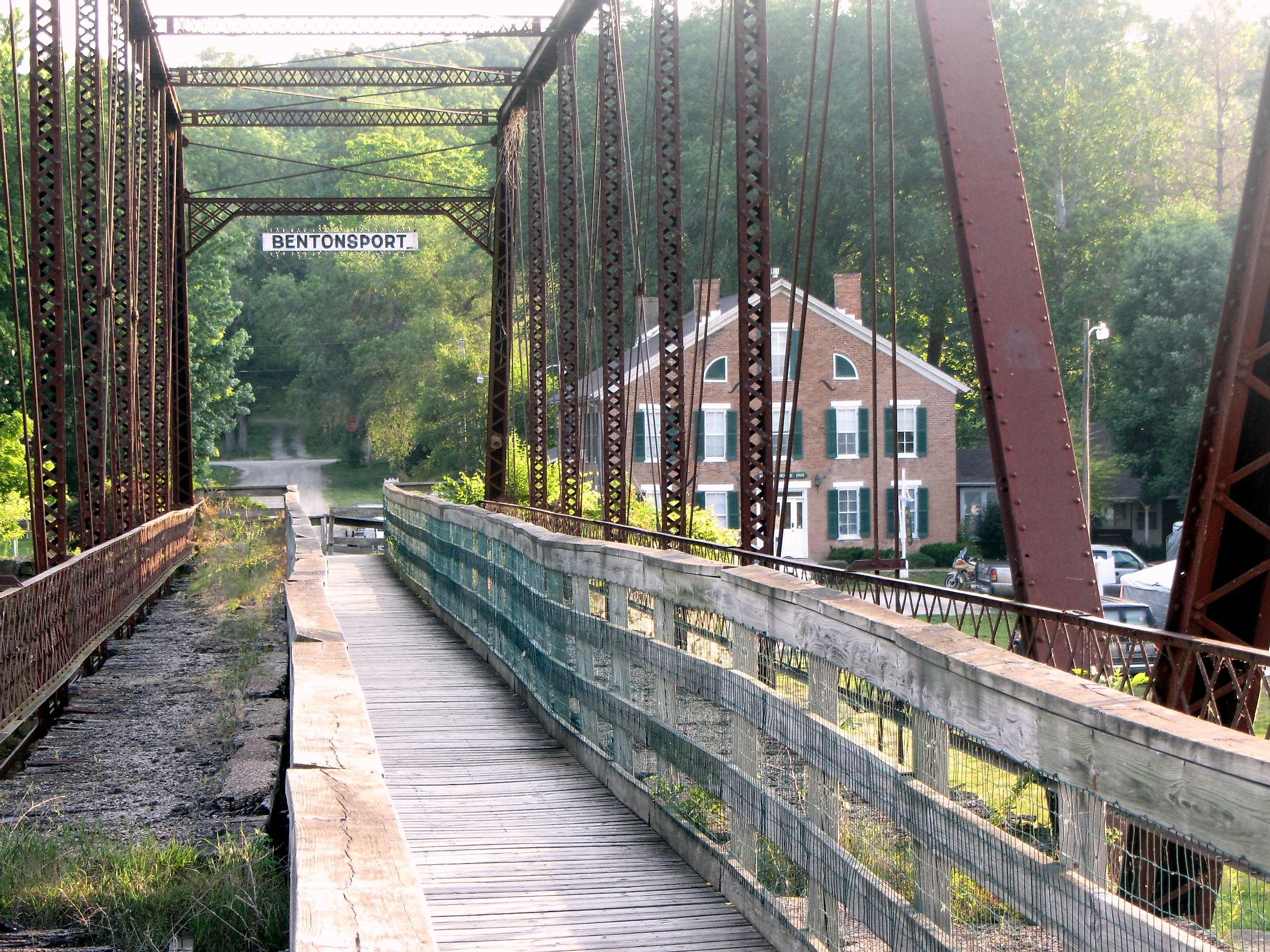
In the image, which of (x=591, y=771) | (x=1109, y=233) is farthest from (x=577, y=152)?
(x=1109, y=233)

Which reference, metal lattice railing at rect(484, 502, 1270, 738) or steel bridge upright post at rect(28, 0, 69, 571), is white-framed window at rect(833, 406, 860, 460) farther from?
metal lattice railing at rect(484, 502, 1270, 738)

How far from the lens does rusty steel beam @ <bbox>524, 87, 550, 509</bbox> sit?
23484mm

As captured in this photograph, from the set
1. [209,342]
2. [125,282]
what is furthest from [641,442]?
[125,282]

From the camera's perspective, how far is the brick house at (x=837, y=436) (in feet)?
151

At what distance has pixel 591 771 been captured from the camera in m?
7.50

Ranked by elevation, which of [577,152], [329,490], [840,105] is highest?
[840,105]

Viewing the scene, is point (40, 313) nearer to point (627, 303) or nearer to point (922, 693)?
point (922, 693)

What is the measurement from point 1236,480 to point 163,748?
27.7ft

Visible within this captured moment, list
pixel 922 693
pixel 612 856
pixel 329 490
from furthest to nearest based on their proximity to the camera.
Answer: pixel 329 490, pixel 612 856, pixel 922 693

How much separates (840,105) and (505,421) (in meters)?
32.0

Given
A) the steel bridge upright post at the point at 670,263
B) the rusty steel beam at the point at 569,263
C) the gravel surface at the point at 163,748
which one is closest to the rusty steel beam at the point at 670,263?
the steel bridge upright post at the point at 670,263

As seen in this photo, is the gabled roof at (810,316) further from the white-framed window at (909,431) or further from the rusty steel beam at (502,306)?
the rusty steel beam at (502,306)

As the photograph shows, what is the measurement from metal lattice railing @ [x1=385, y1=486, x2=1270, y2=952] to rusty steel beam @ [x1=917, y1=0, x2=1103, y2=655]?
1.29m

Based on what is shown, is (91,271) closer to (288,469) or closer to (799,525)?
(799,525)
